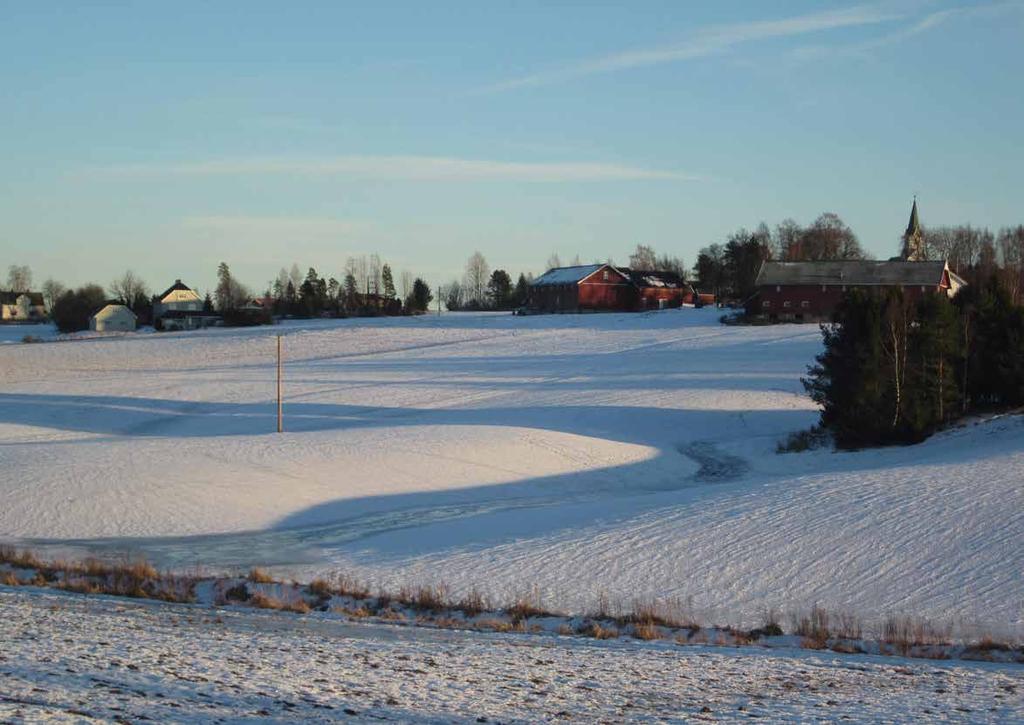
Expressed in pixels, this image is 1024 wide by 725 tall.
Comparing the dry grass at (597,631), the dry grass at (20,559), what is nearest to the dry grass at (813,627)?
the dry grass at (597,631)

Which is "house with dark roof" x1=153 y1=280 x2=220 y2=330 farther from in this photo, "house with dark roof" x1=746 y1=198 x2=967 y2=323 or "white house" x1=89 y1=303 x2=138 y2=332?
"house with dark roof" x1=746 y1=198 x2=967 y2=323

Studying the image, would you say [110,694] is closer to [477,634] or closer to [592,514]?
[477,634]

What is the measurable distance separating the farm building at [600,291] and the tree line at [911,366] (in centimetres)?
7340

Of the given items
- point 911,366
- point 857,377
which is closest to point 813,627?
point 857,377

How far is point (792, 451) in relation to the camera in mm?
43625

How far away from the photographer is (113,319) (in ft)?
421

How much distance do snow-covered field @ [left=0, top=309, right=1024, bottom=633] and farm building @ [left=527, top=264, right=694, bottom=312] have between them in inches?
1940

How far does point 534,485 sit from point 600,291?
3393 inches

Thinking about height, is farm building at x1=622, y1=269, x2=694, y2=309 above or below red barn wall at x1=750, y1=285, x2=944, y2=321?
above

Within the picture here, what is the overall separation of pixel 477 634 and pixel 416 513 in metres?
15.0

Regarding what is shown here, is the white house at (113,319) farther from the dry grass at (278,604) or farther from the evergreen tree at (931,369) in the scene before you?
the dry grass at (278,604)

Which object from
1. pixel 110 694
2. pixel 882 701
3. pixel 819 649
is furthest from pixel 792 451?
pixel 110 694

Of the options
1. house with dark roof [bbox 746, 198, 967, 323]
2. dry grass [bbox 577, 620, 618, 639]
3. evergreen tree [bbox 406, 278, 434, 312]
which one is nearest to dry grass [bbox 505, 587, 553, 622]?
dry grass [bbox 577, 620, 618, 639]

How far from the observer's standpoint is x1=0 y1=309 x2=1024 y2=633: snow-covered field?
71.7 ft
